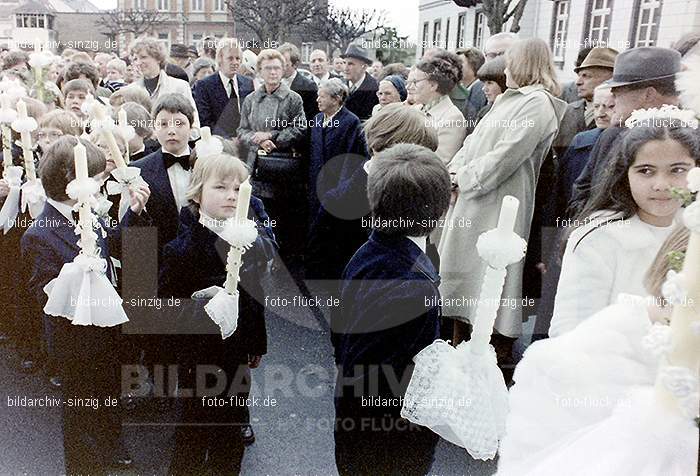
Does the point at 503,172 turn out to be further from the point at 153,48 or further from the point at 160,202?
the point at 153,48

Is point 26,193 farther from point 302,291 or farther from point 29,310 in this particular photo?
point 302,291

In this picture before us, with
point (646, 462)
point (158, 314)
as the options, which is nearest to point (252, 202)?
point (158, 314)

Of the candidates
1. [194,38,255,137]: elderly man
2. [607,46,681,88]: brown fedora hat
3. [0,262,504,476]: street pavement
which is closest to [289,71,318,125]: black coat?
[194,38,255,137]: elderly man

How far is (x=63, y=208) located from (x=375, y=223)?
127 centimetres

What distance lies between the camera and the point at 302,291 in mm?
4578

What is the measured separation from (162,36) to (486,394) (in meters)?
6.80

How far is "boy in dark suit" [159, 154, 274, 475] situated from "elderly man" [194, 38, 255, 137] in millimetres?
2945

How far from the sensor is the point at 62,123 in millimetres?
2986

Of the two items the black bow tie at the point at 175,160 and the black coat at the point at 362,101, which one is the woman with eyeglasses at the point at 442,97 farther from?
the black coat at the point at 362,101

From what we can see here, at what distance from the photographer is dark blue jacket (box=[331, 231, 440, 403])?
5.73 ft

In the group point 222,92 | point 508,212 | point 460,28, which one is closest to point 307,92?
point 222,92

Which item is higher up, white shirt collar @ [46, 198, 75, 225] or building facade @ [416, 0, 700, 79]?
building facade @ [416, 0, 700, 79]

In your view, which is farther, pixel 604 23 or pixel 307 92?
pixel 307 92

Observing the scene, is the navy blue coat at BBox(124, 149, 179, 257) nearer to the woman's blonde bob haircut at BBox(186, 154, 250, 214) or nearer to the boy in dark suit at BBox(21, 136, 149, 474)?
the boy in dark suit at BBox(21, 136, 149, 474)
